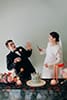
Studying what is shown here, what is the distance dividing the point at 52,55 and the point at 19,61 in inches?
8.9

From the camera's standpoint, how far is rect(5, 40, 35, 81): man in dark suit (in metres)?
2.10

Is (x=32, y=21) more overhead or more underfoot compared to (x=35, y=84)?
more overhead

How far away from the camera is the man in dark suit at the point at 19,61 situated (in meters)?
2.10

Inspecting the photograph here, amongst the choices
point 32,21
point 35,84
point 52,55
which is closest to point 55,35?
point 52,55

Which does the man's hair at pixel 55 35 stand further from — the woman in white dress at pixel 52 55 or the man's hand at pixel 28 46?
the man's hand at pixel 28 46

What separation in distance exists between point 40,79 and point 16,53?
9.6 inches

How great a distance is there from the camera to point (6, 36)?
2.27 meters

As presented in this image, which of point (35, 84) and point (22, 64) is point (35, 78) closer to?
point (35, 84)

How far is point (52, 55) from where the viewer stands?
211cm

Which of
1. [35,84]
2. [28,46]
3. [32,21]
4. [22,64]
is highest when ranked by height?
[32,21]

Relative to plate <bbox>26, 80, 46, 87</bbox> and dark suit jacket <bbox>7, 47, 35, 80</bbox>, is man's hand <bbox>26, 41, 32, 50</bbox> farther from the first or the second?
plate <bbox>26, 80, 46, 87</bbox>

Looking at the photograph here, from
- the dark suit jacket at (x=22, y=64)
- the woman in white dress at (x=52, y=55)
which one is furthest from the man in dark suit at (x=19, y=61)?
the woman in white dress at (x=52, y=55)

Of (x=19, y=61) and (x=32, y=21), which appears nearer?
(x=19, y=61)

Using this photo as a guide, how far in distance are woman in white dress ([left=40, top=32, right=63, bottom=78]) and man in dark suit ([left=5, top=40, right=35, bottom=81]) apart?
104 mm
